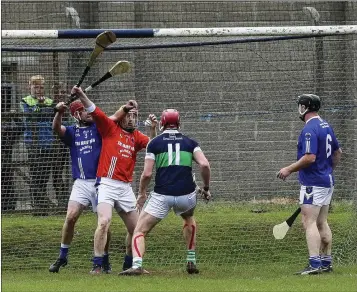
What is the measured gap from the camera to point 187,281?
456 inches

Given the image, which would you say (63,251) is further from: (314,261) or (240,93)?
(240,93)

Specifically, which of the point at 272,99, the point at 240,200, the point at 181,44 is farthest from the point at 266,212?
the point at 181,44

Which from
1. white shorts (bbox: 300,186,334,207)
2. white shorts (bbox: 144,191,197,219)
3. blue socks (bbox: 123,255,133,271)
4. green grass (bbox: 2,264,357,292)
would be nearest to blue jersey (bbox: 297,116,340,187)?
white shorts (bbox: 300,186,334,207)

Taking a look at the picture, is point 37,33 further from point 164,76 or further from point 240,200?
point 240,200

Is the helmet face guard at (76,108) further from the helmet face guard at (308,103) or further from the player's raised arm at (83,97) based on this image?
the helmet face guard at (308,103)

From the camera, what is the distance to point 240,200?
47.3 ft

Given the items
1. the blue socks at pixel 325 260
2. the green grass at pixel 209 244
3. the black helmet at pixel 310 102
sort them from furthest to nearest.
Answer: the green grass at pixel 209 244
the blue socks at pixel 325 260
the black helmet at pixel 310 102

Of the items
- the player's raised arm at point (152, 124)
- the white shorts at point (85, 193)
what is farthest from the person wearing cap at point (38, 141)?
the player's raised arm at point (152, 124)

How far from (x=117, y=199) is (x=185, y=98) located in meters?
2.39

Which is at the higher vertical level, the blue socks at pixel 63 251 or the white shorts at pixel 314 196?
the white shorts at pixel 314 196

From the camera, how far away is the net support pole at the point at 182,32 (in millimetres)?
12750

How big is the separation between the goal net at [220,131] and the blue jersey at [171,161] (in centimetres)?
203

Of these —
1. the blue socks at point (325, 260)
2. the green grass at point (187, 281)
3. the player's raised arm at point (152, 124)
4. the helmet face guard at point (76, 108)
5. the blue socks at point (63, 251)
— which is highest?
the helmet face guard at point (76, 108)

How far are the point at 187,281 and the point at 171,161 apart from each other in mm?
1352
